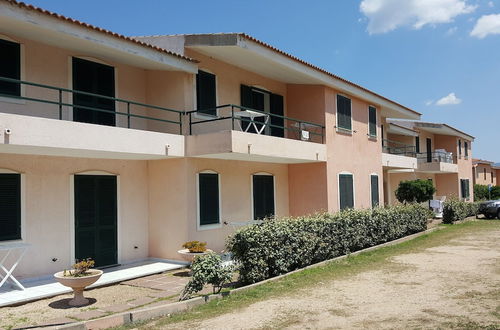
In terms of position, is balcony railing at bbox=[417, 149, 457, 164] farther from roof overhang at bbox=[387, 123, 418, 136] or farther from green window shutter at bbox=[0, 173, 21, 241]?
green window shutter at bbox=[0, 173, 21, 241]

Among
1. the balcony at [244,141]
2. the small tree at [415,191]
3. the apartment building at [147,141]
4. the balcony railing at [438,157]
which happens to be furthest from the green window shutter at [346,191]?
the balcony railing at [438,157]

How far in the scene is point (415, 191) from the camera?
75.8 ft

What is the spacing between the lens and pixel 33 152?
31.1 feet

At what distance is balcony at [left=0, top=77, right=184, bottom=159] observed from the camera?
839cm

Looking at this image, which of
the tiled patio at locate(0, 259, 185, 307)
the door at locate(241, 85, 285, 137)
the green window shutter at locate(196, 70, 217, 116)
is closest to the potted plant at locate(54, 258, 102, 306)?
the tiled patio at locate(0, 259, 185, 307)

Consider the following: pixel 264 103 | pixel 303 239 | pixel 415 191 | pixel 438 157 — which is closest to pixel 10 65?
pixel 303 239

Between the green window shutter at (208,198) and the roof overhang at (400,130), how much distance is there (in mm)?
16840

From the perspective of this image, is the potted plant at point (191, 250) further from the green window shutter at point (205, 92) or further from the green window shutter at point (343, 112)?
the green window shutter at point (343, 112)

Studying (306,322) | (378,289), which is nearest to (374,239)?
(378,289)

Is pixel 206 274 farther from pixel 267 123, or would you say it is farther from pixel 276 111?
pixel 276 111

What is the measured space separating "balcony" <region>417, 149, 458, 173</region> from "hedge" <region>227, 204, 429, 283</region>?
13698 millimetres

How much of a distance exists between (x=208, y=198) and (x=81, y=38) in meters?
5.35

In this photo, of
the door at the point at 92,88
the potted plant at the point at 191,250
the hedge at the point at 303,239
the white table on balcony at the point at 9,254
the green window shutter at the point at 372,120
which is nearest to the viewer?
the white table on balcony at the point at 9,254

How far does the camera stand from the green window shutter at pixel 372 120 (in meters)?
19.2
